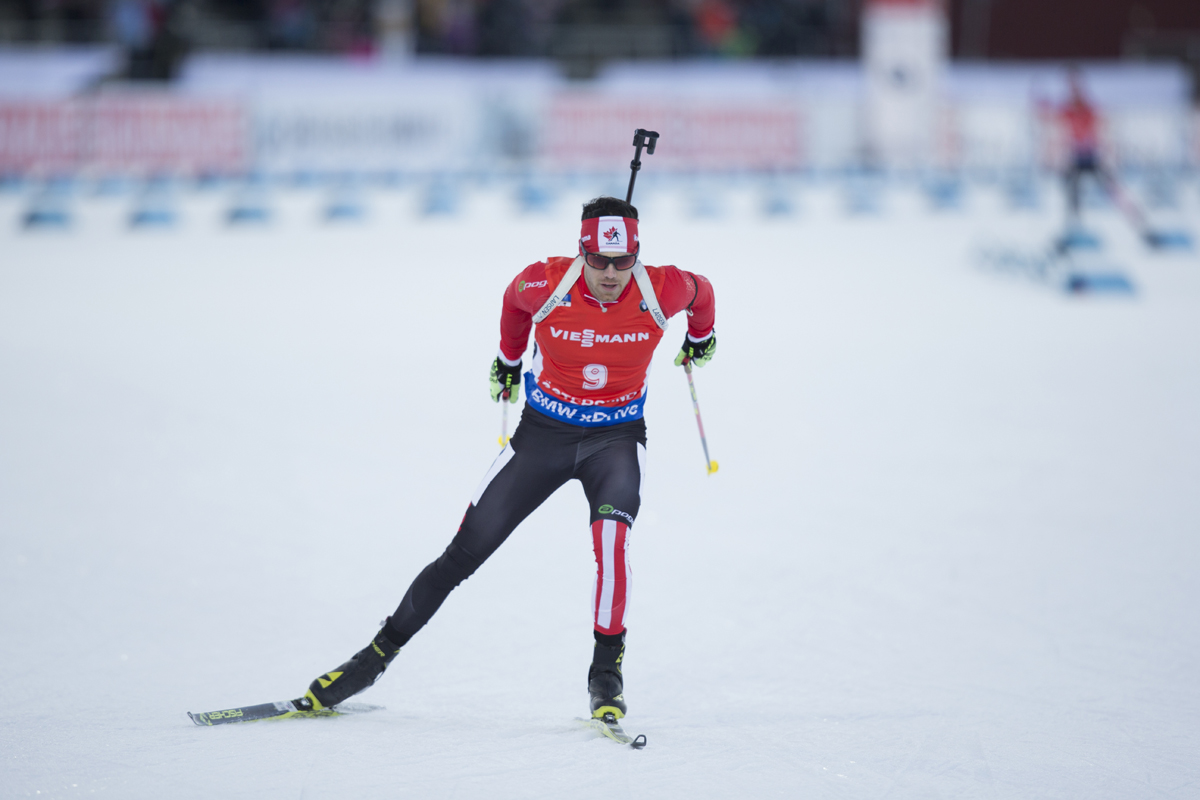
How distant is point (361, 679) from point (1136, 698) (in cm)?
306

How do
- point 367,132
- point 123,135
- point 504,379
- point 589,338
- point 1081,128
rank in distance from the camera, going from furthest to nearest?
point 367,132, point 123,135, point 1081,128, point 504,379, point 589,338

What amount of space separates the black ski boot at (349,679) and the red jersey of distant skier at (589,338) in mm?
1099

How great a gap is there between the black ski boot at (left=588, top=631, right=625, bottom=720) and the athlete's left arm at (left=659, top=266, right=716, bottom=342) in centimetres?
123

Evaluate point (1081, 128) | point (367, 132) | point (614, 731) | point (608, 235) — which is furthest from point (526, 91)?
point (614, 731)

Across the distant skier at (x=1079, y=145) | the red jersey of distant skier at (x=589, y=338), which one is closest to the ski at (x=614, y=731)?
the red jersey of distant skier at (x=589, y=338)

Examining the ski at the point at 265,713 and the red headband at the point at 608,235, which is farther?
the ski at the point at 265,713

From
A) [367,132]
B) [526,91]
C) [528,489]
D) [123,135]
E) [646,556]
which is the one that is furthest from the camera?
[526,91]

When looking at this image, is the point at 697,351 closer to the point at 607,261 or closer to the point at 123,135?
the point at 607,261

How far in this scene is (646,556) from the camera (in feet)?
20.0

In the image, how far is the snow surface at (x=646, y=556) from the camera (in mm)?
3955

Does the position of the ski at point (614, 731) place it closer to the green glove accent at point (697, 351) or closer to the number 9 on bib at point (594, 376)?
the number 9 on bib at point (594, 376)

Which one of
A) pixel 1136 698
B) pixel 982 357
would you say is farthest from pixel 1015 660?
pixel 982 357

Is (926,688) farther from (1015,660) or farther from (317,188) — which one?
(317,188)

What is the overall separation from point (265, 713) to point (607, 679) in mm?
1272
